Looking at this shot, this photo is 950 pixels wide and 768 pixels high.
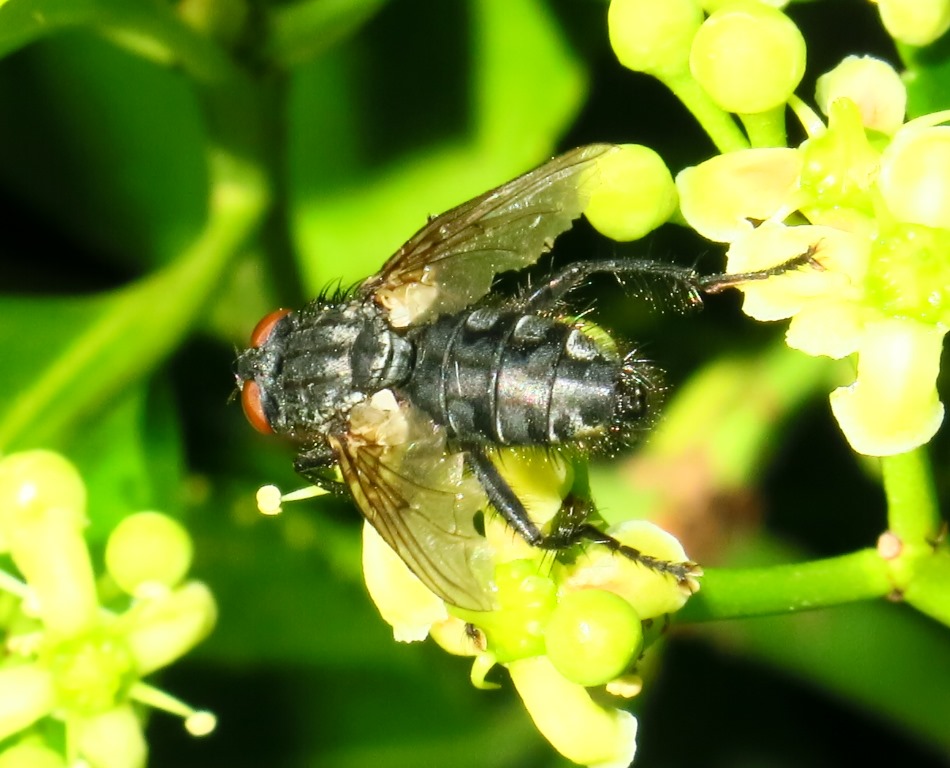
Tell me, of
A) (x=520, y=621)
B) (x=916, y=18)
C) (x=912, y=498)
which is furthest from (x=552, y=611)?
(x=916, y=18)

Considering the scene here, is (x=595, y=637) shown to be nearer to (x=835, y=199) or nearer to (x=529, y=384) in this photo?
(x=529, y=384)

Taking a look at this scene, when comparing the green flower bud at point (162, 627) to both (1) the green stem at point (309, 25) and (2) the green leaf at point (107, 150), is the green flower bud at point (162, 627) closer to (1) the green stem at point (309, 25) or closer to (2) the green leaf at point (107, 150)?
(1) the green stem at point (309, 25)

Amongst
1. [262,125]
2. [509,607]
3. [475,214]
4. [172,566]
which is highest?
[262,125]

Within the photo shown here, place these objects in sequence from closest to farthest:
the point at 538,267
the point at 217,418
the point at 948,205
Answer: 1. the point at 948,205
2. the point at 538,267
3. the point at 217,418

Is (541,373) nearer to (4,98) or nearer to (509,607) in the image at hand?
(509,607)

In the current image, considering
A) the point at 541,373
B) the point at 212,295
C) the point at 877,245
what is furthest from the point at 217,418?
the point at 877,245

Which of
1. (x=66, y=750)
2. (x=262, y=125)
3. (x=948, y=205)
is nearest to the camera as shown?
(x=948, y=205)

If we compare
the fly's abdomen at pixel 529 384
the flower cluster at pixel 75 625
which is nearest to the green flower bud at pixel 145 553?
the flower cluster at pixel 75 625
